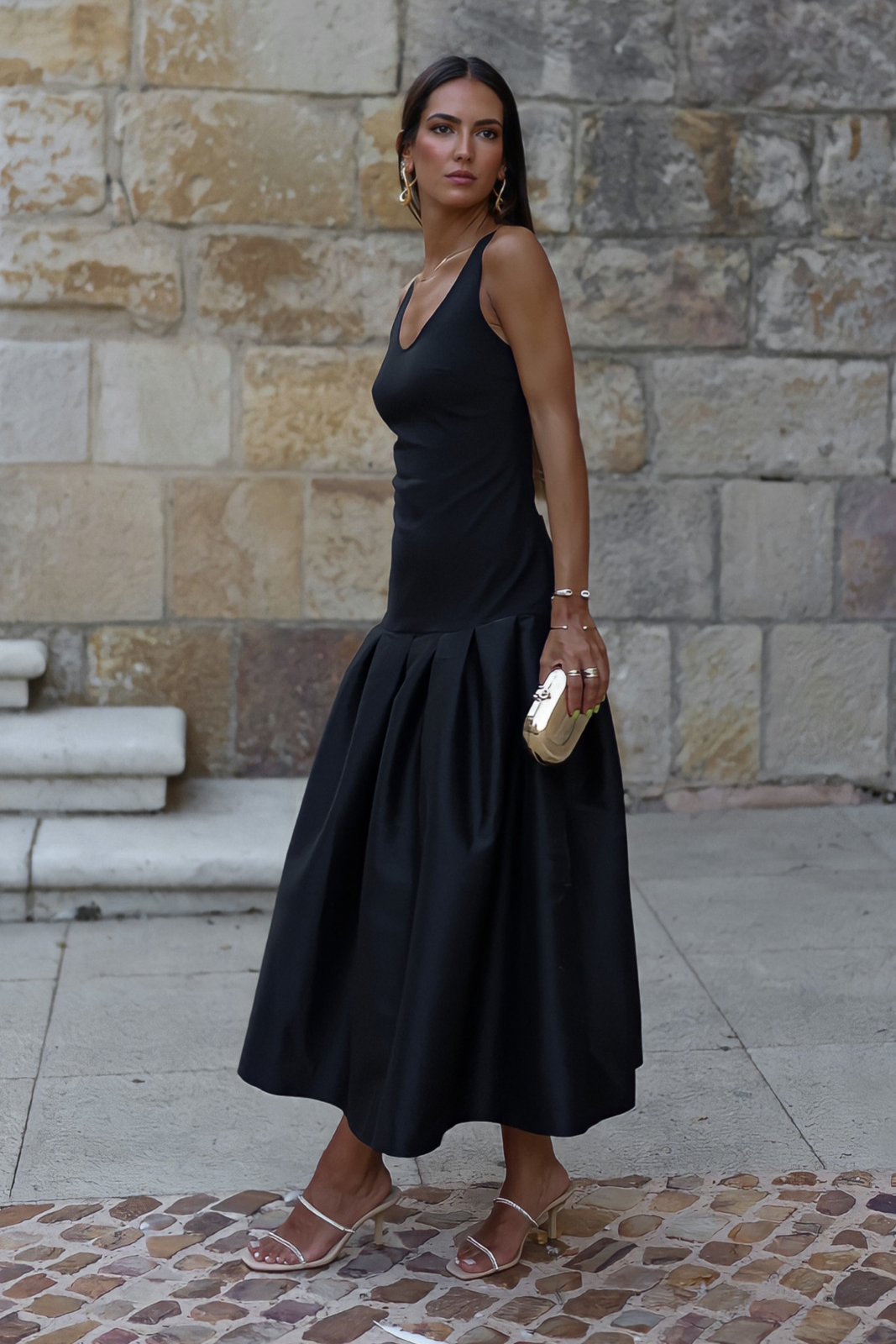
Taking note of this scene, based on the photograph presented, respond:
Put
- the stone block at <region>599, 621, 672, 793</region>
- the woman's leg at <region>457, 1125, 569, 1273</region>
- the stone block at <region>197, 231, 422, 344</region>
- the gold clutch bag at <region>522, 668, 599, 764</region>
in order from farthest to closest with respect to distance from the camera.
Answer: the stone block at <region>599, 621, 672, 793</region> → the stone block at <region>197, 231, 422, 344</region> → the woman's leg at <region>457, 1125, 569, 1273</region> → the gold clutch bag at <region>522, 668, 599, 764</region>

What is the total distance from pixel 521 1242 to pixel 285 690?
2.65 meters

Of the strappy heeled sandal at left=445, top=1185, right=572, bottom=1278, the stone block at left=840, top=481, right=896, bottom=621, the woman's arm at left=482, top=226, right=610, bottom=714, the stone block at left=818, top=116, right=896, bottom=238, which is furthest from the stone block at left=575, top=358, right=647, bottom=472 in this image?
the strappy heeled sandal at left=445, top=1185, right=572, bottom=1278

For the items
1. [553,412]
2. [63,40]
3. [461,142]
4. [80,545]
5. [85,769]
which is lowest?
[85,769]

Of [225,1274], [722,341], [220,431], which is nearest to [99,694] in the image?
[220,431]

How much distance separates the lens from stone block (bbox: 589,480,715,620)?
4680 mm

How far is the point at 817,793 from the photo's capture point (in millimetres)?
4852

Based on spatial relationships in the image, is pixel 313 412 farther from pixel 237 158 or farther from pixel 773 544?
pixel 773 544

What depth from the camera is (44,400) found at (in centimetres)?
447

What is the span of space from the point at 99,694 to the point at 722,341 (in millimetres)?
2300

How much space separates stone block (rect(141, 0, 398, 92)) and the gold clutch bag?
3.10 metres

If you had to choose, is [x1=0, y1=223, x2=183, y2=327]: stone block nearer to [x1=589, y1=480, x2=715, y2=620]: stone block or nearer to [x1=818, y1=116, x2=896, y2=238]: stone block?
[x1=589, y1=480, x2=715, y2=620]: stone block

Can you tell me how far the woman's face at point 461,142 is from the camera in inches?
82.5

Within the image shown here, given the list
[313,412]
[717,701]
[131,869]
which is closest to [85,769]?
[131,869]

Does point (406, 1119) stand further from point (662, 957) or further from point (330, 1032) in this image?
point (662, 957)
